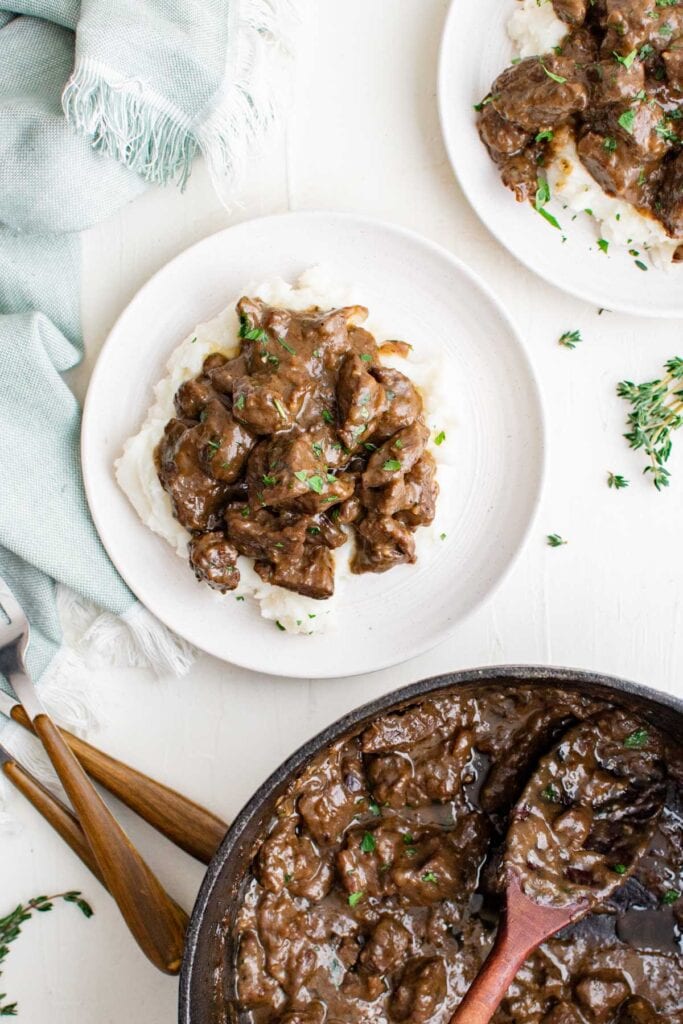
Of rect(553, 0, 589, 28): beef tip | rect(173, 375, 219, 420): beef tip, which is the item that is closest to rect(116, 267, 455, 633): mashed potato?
rect(173, 375, 219, 420): beef tip

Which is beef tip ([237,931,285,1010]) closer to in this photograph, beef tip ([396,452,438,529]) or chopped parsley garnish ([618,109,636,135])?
beef tip ([396,452,438,529])

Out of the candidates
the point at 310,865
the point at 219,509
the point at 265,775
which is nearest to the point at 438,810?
the point at 310,865

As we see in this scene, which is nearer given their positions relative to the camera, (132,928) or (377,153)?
(132,928)

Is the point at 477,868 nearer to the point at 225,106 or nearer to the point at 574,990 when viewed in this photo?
the point at 574,990

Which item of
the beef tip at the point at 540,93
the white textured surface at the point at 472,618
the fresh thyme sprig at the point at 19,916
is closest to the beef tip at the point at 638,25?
the beef tip at the point at 540,93

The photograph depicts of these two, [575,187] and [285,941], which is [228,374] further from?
[285,941]

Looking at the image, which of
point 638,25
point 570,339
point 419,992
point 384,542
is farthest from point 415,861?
point 638,25
